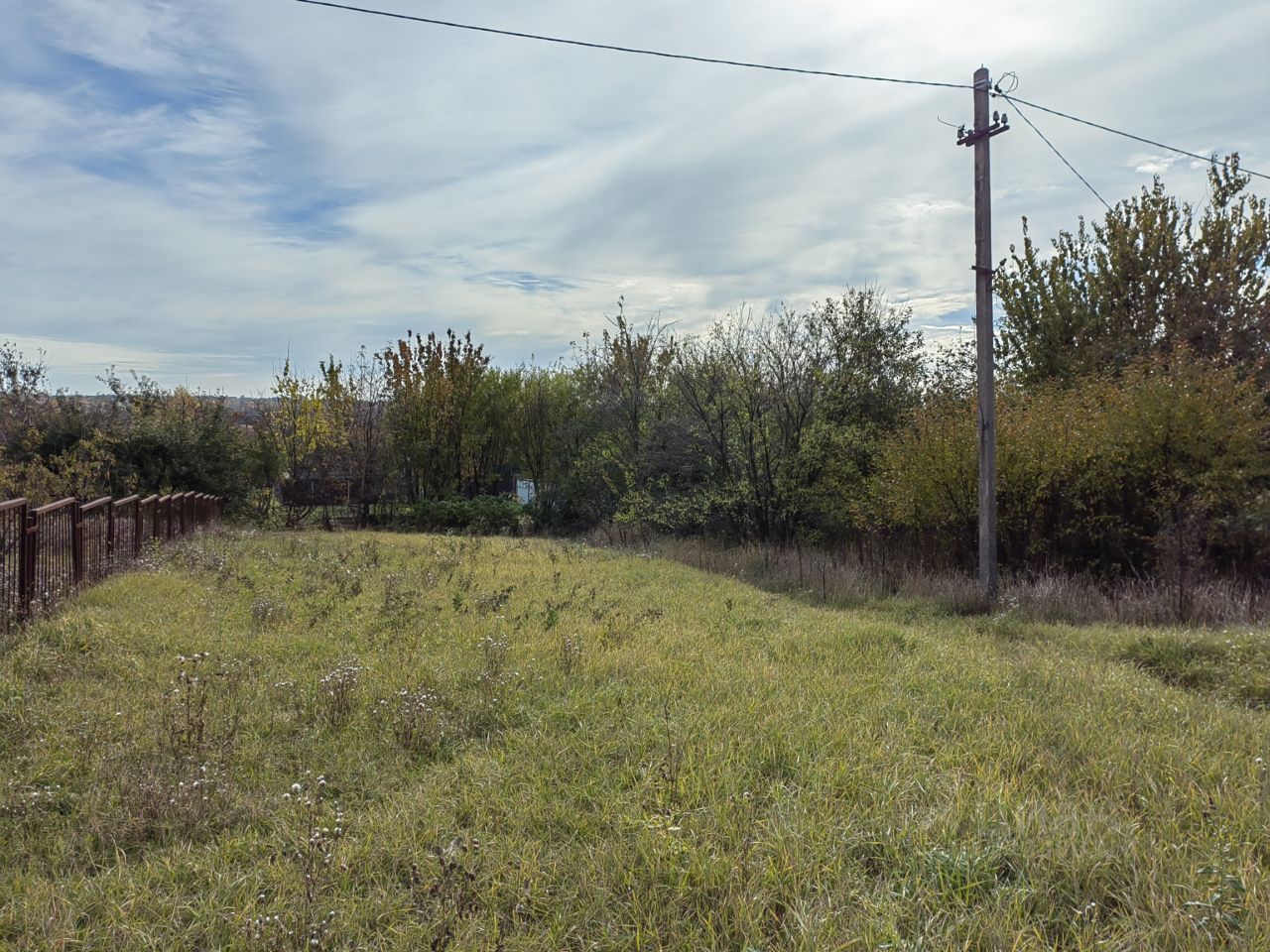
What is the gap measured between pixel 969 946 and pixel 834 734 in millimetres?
1675

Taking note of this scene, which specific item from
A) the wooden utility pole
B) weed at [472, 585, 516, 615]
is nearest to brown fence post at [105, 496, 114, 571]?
weed at [472, 585, 516, 615]

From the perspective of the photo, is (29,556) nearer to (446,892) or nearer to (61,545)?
(61,545)

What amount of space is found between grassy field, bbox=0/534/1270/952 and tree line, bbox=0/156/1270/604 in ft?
18.6

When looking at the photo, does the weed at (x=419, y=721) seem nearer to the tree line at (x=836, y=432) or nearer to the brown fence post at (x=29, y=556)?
the brown fence post at (x=29, y=556)

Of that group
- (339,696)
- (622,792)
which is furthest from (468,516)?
(622,792)

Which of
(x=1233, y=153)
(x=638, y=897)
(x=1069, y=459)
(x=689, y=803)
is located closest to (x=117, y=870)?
(x=638, y=897)

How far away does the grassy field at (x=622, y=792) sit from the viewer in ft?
8.36

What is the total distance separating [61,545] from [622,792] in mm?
7045

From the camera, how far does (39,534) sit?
6.86 metres

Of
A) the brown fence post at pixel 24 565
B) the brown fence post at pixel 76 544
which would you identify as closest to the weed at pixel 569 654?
the brown fence post at pixel 24 565

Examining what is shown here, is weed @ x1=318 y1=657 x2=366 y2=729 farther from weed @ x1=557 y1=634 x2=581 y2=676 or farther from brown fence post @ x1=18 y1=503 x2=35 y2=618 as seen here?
brown fence post @ x1=18 y1=503 x2=35 y2=618

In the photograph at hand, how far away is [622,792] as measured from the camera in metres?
3.44

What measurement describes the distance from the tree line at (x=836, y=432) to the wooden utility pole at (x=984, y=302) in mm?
2341

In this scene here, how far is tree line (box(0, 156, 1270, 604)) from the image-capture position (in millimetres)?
11156
